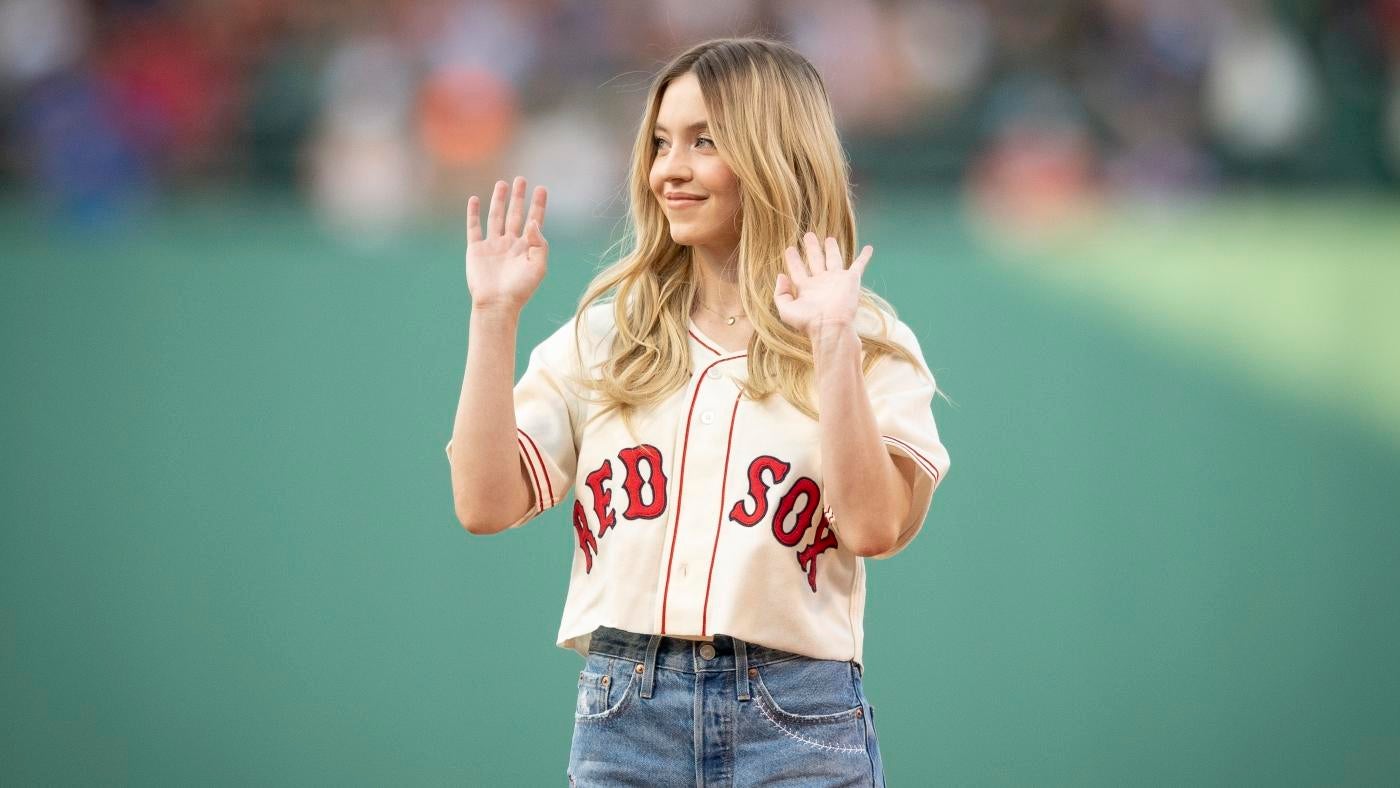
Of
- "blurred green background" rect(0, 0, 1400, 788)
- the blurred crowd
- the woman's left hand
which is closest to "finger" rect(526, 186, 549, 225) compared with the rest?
the woman's left hand

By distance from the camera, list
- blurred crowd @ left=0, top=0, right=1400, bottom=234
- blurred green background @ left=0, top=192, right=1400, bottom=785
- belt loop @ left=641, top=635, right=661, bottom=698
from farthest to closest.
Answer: blurred crowd @ left=0, top=0, right=1400, bottom=234 → blurred green background @ left=0, top=192, right=1400, bottom=785 → belt loop @ left=641, top=635, right=661, bottom=698

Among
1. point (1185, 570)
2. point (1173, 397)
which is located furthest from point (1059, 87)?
point (1185, 570)

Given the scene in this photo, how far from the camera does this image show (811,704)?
2855mm

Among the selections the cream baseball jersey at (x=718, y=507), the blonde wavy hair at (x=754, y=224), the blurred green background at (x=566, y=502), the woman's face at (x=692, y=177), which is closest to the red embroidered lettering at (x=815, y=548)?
the cream baseball jersey at (x=718, y=507)

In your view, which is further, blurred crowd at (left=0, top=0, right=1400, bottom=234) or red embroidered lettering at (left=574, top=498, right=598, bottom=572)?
blurred crowd at (left=0, top=0, right=1400, bottom=234)

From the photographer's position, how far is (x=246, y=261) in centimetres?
636

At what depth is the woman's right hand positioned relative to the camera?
2930 mm

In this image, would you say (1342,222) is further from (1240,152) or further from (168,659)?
(168,659)

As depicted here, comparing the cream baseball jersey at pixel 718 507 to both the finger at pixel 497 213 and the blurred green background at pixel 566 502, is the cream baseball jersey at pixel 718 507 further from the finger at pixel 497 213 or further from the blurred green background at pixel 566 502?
the blurred green background at pixel 566 502

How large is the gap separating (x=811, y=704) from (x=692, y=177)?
1.01 m

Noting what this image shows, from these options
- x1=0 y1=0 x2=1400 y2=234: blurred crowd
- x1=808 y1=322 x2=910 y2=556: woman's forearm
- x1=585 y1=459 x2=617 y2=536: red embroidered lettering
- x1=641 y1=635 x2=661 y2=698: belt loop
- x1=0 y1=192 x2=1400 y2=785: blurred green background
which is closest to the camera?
x1=808 y1=322 x2=910 y2=556: woman's forearm

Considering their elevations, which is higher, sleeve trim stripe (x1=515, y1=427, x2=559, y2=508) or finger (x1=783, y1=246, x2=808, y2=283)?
finger (x1=783, y1=246, x2=808, y2=283)

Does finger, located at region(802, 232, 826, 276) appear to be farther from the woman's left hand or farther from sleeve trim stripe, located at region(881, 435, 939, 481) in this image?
sleeve trim stripe, located at region(881, 435, 939, 481)

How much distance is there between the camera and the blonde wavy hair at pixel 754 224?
301 centimetres
